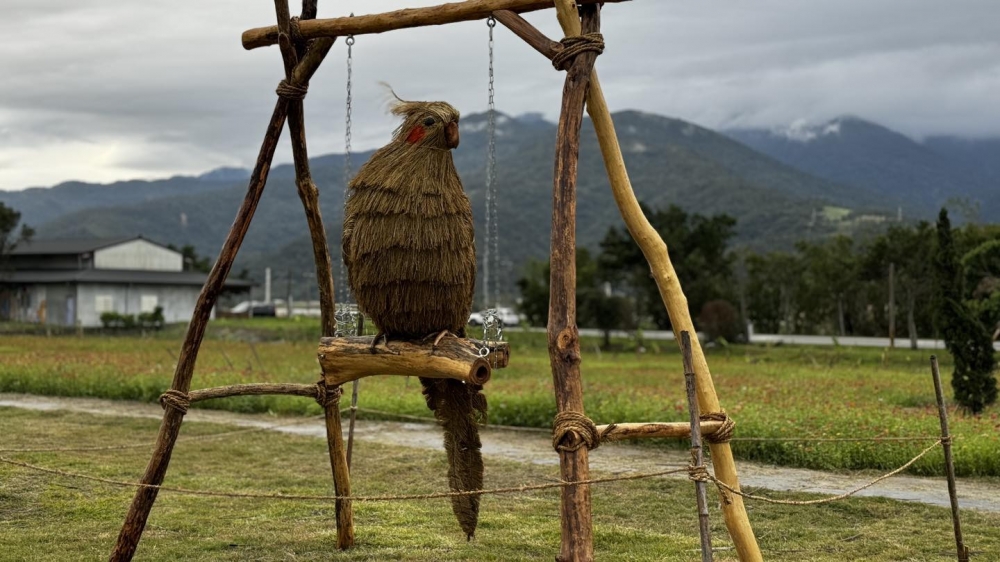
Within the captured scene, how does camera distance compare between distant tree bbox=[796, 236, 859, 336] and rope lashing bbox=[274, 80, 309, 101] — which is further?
distant tree bbox=[796, 236, 859, 336]

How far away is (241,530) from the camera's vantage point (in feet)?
22.0

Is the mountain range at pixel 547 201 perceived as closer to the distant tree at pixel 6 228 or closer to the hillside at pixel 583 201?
the hillside at pixel 583 201

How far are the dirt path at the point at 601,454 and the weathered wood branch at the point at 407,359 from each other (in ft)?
13.4

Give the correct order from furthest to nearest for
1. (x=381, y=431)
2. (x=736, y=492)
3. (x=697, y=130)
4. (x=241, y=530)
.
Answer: (x=697, y=130), (x=381, y=431), (x=241, y=530), (x=736, y=492)

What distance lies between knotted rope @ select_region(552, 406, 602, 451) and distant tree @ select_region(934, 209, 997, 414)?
9.38 meters

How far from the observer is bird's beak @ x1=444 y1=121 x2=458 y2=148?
5328mm

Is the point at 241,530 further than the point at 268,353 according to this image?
No

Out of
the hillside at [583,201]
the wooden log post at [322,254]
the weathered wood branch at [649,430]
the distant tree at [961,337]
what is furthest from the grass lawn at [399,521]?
the hillside at [583,201]

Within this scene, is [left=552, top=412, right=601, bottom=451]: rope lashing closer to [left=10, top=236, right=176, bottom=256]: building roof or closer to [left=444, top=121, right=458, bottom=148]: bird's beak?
[left=444, top=121, right=458, bottom=148]: bird's beak

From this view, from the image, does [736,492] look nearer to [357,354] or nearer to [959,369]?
[357,354]

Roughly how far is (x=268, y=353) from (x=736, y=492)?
20.7 meters

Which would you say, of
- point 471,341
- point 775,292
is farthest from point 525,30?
point 775,292

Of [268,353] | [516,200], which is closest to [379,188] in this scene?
[268,353]

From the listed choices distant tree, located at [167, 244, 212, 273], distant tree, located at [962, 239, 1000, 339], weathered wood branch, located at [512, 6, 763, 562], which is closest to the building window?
distant tree, located at [167, 244, 212, 273]
